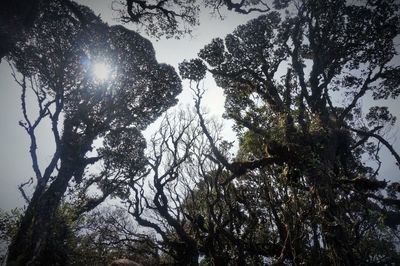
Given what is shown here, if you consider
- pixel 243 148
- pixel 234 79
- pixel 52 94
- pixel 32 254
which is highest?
pixel 234 79

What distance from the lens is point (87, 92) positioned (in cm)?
1659

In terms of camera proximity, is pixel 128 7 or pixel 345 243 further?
pixel 128 7

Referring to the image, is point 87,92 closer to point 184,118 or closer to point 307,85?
point 184,118

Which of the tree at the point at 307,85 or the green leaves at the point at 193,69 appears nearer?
the tree at the point at 307,85

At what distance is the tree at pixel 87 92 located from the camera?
14188 millimetres

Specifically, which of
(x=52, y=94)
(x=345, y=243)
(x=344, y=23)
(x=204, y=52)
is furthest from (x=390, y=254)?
(x=52, y=94)

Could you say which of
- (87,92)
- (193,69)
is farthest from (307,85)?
(87,92)

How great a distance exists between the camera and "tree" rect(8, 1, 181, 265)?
14.2 metres

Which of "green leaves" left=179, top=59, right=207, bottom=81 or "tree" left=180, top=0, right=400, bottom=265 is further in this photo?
"green leaves" left=179, top=59, right=207, bottom=81

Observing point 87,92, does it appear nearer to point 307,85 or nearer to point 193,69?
point 193,69

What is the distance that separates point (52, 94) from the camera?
1606cm

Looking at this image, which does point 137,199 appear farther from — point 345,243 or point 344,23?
point 344,23

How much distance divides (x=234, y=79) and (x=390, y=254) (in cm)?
1547

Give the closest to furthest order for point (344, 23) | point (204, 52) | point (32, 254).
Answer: point (32, 254)
point (344, 23)
point (204, 52)
